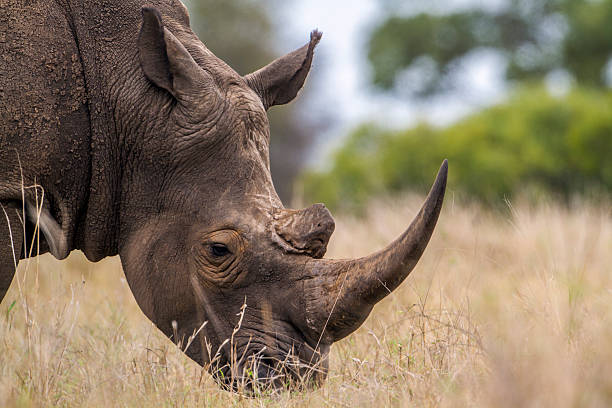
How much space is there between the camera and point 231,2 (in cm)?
3131

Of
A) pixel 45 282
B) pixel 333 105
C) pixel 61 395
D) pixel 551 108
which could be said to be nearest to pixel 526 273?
pixel 61 395

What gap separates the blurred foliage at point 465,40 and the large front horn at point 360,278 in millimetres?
25921

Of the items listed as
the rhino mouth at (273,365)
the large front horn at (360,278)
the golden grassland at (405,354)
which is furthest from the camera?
the rhino mouth at (273,365)

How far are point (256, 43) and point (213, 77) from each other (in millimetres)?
26244

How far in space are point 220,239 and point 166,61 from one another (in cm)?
98

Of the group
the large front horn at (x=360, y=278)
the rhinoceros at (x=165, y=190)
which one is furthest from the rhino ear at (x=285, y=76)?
the large front horn at (x=360, y=278)

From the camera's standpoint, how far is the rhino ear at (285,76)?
200 inches

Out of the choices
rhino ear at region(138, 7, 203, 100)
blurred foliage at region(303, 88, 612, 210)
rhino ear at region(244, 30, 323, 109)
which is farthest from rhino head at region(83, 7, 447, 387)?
blurred foliage at region(303, 88, 612, 210)

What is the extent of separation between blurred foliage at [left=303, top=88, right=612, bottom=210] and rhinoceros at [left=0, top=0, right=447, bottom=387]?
1109cm

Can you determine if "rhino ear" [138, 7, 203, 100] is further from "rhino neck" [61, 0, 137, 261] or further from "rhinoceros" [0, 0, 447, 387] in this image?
"rhino neck" [61, 0, 137, 261]

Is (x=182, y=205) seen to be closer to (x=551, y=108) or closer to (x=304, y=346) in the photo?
(x=304, y=346)

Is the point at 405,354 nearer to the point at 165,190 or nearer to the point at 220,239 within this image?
the point at 220,239

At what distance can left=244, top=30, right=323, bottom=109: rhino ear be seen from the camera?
5.07 meters

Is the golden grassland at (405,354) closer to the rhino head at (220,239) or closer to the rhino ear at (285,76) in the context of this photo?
the rhino head at (220,239)
